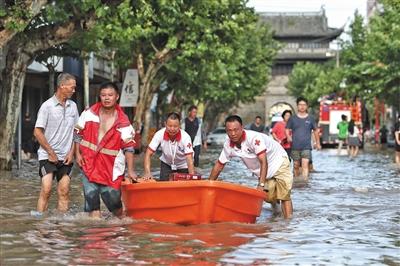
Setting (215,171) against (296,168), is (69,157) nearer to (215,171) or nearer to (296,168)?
(215,171)

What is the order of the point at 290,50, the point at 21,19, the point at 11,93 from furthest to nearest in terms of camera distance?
the point at 290,50 < the point at 11,93 < the point at 21,19

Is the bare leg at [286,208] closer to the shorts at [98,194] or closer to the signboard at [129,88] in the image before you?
the shorts at [98,194]

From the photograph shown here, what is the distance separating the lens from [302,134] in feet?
62.3

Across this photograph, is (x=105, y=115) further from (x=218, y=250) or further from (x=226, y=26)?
(x=226, y=26)

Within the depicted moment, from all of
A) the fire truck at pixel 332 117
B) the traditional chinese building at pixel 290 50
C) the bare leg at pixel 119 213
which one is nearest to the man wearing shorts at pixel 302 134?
the bare leg at pixel 119 213

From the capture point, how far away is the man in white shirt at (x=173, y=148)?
40.3 ft

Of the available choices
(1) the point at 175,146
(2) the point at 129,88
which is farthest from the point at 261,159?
(2) the point at 129,88

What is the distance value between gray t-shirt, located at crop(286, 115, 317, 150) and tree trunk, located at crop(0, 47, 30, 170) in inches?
238

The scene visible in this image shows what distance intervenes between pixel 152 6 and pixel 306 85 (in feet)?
206

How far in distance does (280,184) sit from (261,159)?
82 centimetres

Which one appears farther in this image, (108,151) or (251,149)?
(251,149)

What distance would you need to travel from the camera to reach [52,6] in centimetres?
2044

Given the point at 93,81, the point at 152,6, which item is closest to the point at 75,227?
the point at 152,6

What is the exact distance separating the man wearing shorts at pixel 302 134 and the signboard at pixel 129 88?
14548mm
